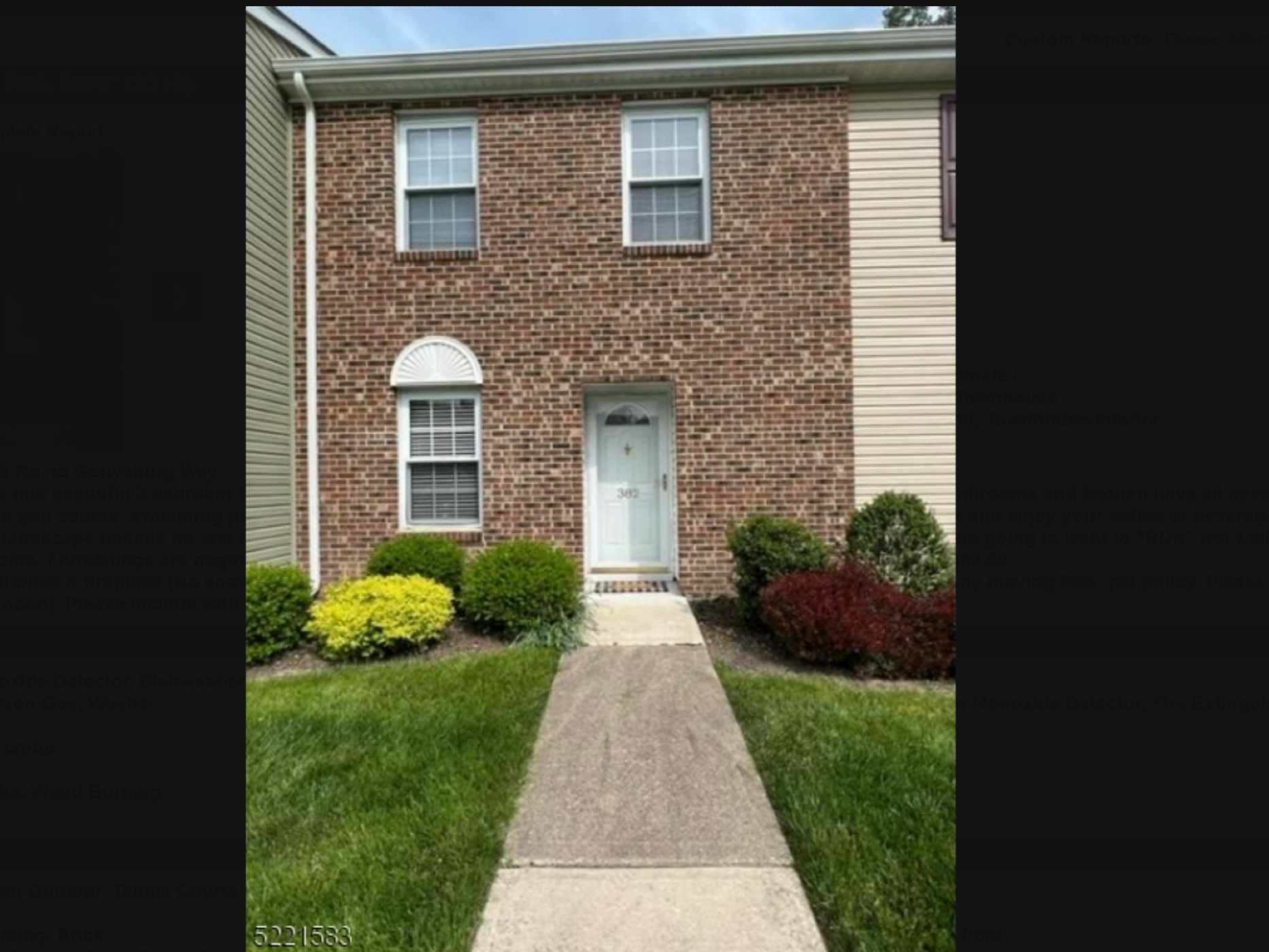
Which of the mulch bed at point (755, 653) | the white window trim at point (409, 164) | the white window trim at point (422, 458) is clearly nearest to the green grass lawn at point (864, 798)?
the mulch bed at point (755, 653)

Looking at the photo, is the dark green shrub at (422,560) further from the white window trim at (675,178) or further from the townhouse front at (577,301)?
the white window trim at (675,178)

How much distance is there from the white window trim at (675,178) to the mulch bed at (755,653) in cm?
393

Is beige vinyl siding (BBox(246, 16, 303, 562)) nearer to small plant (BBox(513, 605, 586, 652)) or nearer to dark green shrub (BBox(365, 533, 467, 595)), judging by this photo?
dark green shrub (BBox(365, 533, 467, 595))

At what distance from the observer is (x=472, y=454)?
24.5 ft

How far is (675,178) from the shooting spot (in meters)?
7.40

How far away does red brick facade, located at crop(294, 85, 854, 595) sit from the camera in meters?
7.32

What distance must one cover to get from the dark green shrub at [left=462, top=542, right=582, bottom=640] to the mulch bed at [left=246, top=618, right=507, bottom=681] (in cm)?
17

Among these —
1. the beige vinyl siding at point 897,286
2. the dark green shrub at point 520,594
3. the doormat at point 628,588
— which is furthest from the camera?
Result: the beige vinyl siding at point 897,286

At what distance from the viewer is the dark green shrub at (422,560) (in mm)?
6658

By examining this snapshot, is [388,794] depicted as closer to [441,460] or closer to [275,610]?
[275,610]

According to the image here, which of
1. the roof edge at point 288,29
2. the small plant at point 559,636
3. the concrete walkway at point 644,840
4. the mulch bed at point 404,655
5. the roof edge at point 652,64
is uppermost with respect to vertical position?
the roof edge at point 288,29

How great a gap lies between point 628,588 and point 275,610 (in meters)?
3.38

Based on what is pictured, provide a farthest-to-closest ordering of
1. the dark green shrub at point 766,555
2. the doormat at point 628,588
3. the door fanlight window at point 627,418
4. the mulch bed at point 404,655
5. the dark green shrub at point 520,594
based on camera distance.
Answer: the door fanlight window at point 627,418 < the doormat at point 628,588 < the dark green shrub at point 766,555 < the dark green shrub at point 520,594 < the mulch bed at point 404,655
